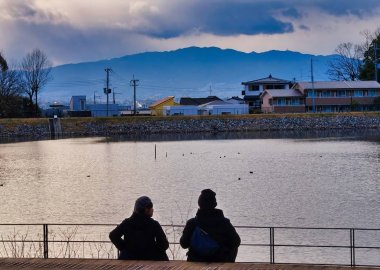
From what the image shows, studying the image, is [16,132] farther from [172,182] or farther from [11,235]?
[11,235]

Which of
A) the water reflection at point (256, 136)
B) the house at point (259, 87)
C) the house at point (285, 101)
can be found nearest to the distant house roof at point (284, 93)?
the house at point (285, 101)

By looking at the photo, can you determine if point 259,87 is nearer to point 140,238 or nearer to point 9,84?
point 9,84

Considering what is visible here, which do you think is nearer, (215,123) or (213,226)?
(213,226)

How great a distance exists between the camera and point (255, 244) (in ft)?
49.4

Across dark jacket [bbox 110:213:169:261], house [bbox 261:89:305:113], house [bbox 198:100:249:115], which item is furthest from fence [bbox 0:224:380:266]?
house [bbox 198:100:249:115]

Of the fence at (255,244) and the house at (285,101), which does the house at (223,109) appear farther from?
the fence at (255,244)

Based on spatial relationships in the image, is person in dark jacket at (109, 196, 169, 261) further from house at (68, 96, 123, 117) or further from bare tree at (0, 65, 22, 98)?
house at (68, 96, 123, 117)

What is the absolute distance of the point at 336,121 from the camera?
300 ft

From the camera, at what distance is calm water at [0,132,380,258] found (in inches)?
874

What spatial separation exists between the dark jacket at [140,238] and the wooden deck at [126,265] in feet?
0.47

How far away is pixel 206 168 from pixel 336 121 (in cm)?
5496

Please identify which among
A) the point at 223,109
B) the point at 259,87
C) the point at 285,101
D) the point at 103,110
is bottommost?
the point at 223,109

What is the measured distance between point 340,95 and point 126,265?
93588 mm

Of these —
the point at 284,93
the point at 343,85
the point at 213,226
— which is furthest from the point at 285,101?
the point at 213,226
